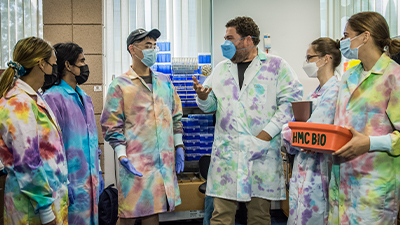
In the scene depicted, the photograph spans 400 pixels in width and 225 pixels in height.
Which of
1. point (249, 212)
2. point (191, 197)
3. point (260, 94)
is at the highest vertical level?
point (260, 94)

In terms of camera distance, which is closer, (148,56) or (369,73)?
(369,73)

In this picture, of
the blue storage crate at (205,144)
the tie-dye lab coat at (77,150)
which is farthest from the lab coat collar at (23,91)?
the blue storage crate at (205,144)

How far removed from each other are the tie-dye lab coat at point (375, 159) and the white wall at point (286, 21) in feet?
8.88

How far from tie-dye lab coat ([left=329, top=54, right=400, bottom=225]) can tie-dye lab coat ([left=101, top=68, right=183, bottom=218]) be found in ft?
3.74

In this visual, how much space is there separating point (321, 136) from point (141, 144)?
116 centimetres

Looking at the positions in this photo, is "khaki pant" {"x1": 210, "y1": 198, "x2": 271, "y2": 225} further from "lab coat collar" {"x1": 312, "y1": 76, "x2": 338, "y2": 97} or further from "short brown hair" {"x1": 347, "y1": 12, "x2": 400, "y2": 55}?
"short brown hair" {"x1": 347, "y1": 12, "x2": 400, "y2": 55}

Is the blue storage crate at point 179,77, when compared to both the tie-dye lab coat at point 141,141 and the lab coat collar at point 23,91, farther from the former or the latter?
the lab coat collar at point 23,91

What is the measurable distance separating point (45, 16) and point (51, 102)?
244 cm

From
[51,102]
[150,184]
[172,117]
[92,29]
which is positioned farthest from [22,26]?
[150,184]

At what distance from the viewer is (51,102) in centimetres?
191

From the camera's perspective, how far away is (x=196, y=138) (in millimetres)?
3525

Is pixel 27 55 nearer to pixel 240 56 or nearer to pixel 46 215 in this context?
pixel 46 215

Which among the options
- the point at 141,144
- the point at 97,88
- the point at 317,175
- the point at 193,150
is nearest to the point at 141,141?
the point at 141,144

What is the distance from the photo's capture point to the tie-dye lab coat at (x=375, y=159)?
142 cm
